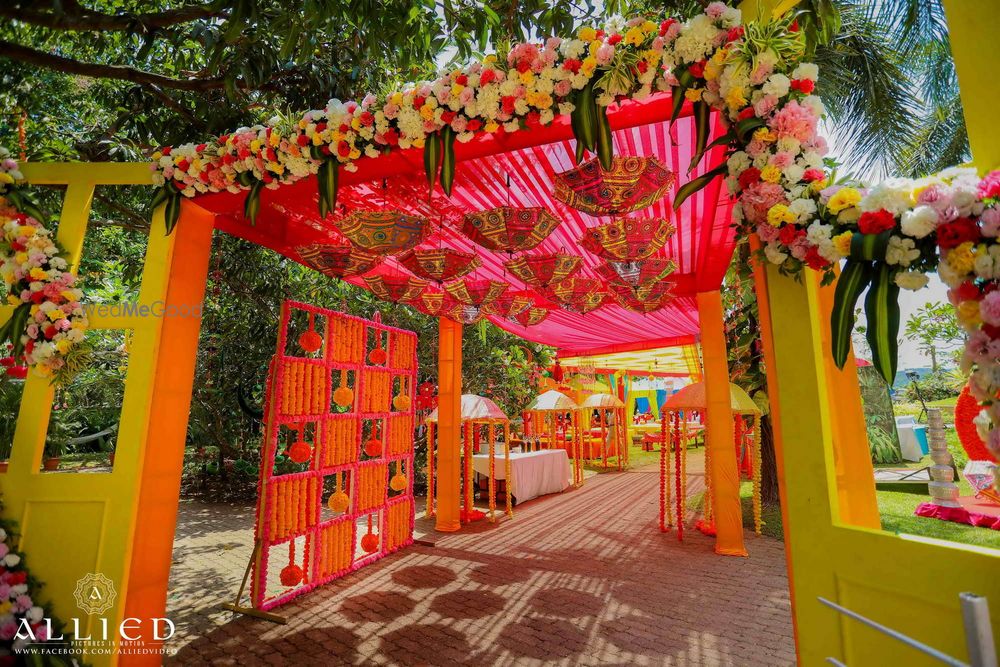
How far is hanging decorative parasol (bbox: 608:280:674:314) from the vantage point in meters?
5.02

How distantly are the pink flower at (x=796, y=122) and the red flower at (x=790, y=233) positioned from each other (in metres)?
0.36

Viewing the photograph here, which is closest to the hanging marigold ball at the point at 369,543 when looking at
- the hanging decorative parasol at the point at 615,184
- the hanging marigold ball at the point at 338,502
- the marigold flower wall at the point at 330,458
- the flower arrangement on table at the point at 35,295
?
the marigold flower wall at the point at 330,458

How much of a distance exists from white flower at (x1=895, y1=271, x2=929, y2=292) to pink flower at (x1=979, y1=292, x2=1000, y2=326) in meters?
0.18

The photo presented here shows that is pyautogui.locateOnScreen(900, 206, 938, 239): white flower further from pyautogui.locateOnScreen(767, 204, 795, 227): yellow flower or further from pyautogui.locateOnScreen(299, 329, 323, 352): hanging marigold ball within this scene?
pyautogui.locateOnScreen(299, 329, 323, 352): hanging marigold ball

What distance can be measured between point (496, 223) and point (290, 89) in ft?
7.60

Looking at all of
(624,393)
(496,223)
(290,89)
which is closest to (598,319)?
(496,223)

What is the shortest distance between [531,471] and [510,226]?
6340 mm

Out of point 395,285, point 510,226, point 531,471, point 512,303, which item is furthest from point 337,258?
point 531,471

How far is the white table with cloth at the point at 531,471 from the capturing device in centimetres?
842

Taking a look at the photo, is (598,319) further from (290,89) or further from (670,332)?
(290,89)

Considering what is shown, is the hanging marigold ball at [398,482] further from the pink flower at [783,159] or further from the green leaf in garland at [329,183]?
the pink flower at [783,159]

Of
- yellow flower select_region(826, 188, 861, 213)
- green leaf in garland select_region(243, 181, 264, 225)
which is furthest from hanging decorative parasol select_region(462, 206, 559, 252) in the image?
yellow flower select_region(826, 188, 861, 213)

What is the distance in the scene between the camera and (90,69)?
3029mm

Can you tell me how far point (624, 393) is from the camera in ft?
56.3
